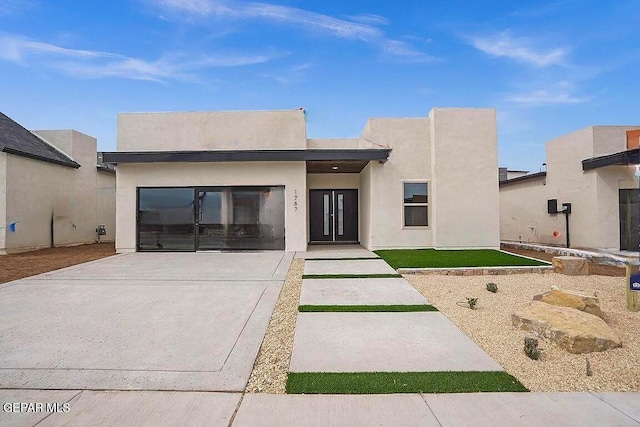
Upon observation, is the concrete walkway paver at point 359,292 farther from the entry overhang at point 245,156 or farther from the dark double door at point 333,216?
the dark double door at point 333,216

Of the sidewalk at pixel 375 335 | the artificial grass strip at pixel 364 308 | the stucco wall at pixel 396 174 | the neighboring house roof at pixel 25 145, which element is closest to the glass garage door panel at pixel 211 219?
the stucco wall at pixel 396 174

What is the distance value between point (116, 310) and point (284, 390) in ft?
11.2

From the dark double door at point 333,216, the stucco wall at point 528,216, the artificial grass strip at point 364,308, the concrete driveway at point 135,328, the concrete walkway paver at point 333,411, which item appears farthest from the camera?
the dark double door at point 333,216

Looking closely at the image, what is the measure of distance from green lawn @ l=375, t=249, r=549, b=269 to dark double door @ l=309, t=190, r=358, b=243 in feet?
12.4

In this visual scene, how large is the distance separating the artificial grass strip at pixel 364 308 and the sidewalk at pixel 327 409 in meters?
2.23

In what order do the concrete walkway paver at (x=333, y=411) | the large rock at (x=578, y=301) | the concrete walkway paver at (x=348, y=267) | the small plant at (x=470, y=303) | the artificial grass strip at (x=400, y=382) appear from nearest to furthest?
the concrete walkway paver at (x=333, y=411)
the artificial grass strip at (x=400, y=382)
the large rock at (x=578, y=301)
the small plant at (x=470, y=303)
the concrete walkway paver at (x=348, y=267)

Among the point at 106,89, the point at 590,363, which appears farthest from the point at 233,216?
the point at 590,363

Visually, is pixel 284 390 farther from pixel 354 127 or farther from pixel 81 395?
pixel 354 127

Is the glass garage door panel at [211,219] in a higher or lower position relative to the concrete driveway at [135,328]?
higher

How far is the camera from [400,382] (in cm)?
278

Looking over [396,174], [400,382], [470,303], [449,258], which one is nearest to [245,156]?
[396,174]

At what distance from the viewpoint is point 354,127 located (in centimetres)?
1427

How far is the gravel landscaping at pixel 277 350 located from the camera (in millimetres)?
2809

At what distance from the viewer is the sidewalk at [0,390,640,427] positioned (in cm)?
225
